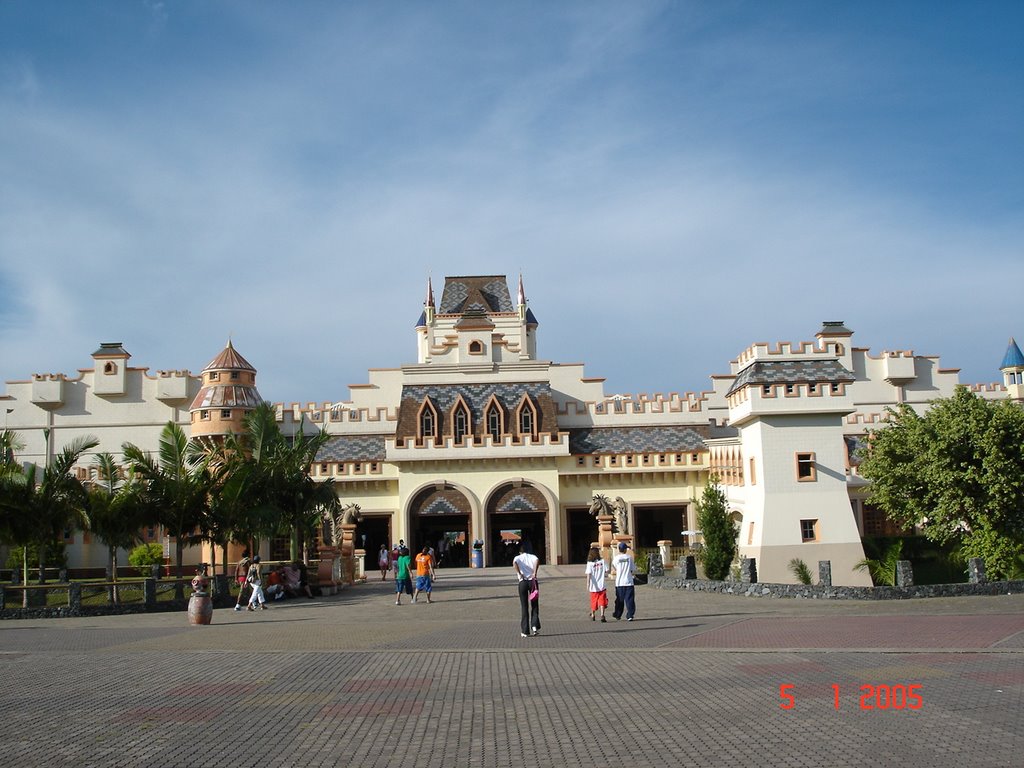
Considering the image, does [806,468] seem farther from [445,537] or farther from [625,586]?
[445,537]

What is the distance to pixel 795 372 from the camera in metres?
29.6

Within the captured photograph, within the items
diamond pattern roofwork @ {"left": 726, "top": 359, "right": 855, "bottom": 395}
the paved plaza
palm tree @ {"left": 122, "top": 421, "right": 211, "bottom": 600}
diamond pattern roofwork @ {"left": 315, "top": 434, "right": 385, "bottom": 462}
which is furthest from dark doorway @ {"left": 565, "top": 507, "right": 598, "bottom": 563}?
the paved plaza

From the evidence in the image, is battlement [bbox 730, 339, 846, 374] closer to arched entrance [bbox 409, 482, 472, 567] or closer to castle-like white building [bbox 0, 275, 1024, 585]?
castle-like white building [bbox 0, 275, 1024, 585]

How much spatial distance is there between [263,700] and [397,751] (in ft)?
10.4

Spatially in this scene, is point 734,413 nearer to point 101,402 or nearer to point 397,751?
point 397,751

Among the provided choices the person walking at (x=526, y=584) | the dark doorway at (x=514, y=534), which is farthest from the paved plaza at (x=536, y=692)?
the dark doorway at (x=514, y=534)

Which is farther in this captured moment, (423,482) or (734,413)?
(423,482)

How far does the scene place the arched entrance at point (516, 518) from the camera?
41.2 meters

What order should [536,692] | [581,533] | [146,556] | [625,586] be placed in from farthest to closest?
[581,533]
[146,556]
[625,586]
[536,692]

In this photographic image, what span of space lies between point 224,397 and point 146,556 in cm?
765

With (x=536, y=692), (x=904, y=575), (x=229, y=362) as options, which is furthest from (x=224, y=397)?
(x=536, y=692)

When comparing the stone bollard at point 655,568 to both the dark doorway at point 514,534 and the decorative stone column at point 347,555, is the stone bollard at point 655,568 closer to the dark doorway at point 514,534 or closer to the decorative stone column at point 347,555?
the decorative stone column at point 347,555

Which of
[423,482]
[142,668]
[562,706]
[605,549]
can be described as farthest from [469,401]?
[562,706]

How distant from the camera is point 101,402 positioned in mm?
46250
